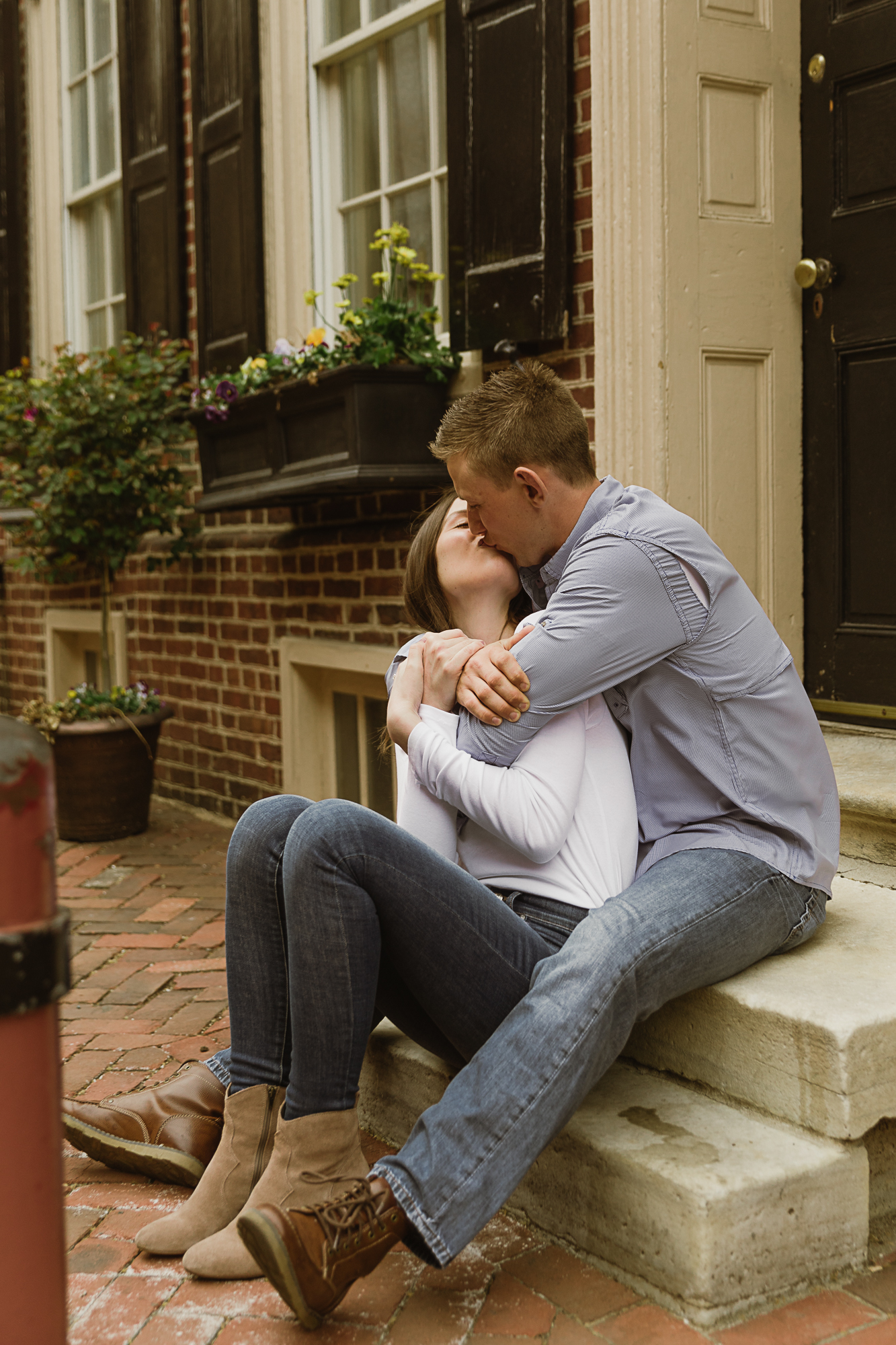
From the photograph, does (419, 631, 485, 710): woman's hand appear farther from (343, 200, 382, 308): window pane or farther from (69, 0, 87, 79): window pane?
(69, 0, 87, 79): window pane

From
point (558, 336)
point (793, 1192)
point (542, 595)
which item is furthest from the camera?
point (558, 336)

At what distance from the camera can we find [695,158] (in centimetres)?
Answer: 357

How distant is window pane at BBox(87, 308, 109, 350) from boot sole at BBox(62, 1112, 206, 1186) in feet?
18.4

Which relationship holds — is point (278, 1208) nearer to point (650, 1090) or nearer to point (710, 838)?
point (650, 1090)

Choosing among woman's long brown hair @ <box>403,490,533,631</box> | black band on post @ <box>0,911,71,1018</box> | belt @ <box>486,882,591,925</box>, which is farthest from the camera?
woman's long brown hair @ <box>403,490,533,631</box>

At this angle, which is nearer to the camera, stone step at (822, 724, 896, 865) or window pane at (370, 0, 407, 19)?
stone step at (822, 724, 896, 865)

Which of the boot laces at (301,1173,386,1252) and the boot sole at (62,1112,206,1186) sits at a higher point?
the boot laces at (301,1173,386,1252)

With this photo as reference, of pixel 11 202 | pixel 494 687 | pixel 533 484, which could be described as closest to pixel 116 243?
pixel 11 202

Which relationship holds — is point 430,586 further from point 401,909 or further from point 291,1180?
point 291,1180

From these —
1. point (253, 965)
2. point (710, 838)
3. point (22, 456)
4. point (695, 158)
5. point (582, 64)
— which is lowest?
point (253, 965)

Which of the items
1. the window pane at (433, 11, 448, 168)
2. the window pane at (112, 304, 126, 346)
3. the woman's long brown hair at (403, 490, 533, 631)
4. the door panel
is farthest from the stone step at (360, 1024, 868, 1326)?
the window pane at (112, 304, 126, 346)

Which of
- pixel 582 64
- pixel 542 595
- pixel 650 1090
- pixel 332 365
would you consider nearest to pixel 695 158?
pixel 582 64

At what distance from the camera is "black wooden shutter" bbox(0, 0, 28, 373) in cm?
765

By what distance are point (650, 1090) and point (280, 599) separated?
365 cm
